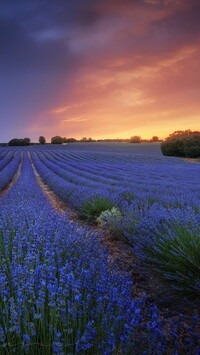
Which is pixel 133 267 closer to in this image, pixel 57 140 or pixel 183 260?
pixel 183 260

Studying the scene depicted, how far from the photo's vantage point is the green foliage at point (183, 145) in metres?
30.6

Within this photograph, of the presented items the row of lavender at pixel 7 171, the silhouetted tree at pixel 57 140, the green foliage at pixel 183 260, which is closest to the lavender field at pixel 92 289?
the green foliage at pixel 183 260

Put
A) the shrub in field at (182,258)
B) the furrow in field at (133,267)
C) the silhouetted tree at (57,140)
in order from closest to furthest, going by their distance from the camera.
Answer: the shrub in field at (182,258) < the furrow in field at (133,267) < the silhouetted tree at (57,140)

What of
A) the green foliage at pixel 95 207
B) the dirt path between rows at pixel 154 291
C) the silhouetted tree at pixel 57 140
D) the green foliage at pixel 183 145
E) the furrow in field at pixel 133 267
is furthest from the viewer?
the silhouetted tree at pixel 57 140

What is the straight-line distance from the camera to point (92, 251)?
2.49m

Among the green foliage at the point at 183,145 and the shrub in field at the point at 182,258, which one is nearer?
the shrub in field at the point at 182,258

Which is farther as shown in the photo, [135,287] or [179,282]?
[135,287]

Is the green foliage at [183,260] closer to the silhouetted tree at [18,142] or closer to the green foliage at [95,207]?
the green foliage at [95,207]

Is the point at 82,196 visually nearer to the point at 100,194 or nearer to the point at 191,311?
the point at 100,194

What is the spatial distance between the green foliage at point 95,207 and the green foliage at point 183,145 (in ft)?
91.4

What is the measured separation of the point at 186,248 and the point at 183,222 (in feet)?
2.03

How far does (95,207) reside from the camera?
16.3 ft

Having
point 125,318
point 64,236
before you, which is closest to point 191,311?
point 125,318

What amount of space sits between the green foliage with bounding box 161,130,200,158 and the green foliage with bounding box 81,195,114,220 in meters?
27.9
